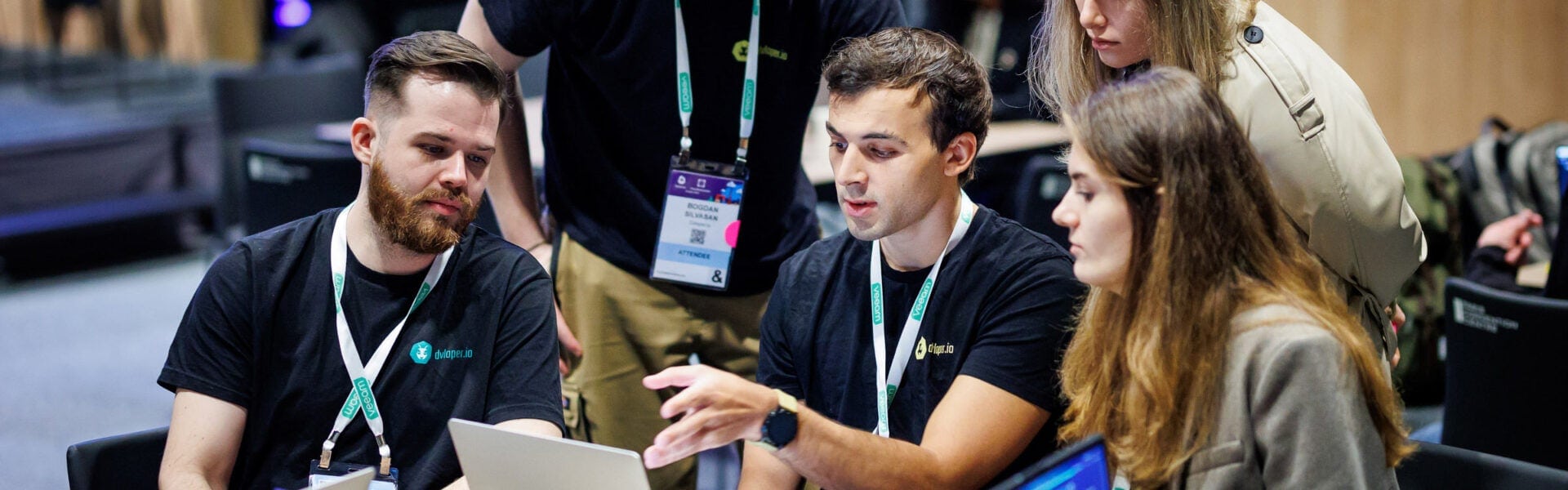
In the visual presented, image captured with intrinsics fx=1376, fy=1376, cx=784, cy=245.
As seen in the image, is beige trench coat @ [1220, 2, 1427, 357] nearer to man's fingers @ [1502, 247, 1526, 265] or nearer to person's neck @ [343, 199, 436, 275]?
person's neck @ [343, 199, 436, 275]

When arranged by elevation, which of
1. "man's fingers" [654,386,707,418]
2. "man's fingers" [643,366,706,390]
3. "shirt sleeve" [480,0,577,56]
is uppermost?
"shirt sleeve" [480,0,577,56]

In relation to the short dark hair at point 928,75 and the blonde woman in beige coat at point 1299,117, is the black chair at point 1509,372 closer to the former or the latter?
the blonde woman in beige coat at point 1299,117

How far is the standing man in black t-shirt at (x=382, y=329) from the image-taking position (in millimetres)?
1910

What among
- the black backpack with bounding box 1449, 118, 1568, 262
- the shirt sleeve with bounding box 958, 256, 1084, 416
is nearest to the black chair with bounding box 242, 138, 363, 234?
the shirt sleeve with bounding box 958, 256, 1084, 416

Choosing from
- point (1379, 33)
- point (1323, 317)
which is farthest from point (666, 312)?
point (1379, 33)

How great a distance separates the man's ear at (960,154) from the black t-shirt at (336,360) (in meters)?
0.65

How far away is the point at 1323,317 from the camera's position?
1.46 meters

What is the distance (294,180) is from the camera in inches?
141

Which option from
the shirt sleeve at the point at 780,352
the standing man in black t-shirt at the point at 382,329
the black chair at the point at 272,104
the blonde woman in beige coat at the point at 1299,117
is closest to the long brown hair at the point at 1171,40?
the blonde woman in beige coat at the point at 1299,117

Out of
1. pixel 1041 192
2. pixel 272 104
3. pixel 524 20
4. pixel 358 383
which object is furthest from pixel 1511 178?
pixel 272 104

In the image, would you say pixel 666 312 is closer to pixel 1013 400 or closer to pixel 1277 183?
pixel 1013 400

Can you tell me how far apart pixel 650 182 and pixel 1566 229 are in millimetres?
1902

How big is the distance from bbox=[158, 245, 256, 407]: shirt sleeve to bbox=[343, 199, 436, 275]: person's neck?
16cm

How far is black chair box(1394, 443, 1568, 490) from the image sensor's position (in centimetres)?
174
